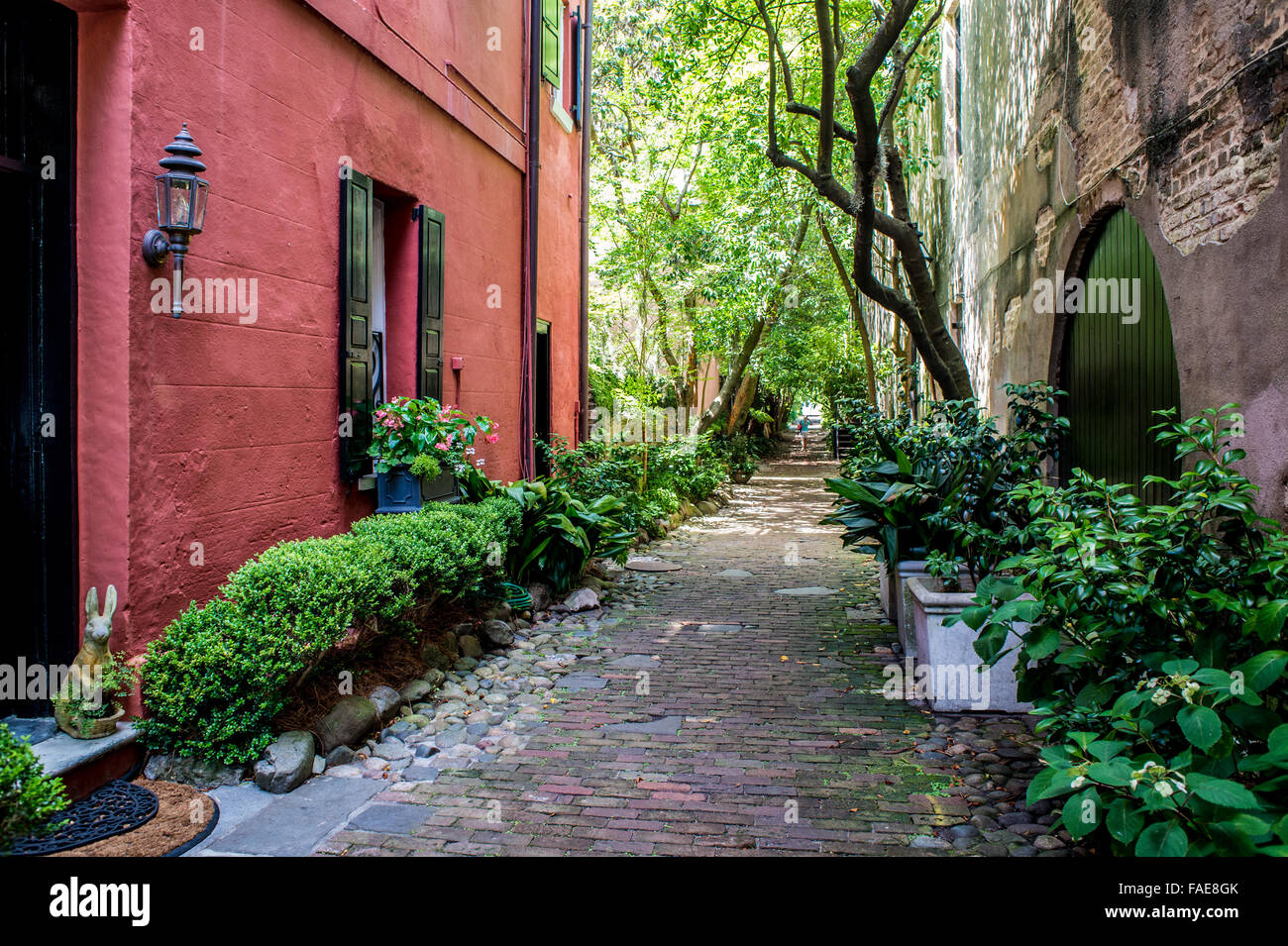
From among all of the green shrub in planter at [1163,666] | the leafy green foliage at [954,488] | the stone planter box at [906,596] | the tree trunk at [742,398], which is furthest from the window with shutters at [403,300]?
the tree trunk at [742,398]

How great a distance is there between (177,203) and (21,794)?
2585 mm

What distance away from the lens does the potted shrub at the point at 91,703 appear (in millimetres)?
3885

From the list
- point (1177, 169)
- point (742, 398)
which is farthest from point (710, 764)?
point (742, 398)

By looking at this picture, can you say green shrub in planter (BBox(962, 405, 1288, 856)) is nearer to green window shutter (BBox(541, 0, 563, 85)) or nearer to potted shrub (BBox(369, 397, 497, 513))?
potted shrub (BBox(369, 397, 497, 513))

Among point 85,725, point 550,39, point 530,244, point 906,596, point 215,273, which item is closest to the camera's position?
point 85,725

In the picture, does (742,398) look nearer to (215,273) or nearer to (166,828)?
(215,273)

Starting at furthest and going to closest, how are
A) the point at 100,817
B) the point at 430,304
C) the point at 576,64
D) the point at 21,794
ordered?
the point at 576,64
the point at 430,304
the point at 100,817
the point at 21,794

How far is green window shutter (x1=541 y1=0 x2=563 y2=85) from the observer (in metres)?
10.4

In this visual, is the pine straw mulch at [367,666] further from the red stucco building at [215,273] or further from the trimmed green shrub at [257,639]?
the red stucco building at [215,273]

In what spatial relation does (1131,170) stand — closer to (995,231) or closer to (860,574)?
(995,231)

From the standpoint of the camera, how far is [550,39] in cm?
1073

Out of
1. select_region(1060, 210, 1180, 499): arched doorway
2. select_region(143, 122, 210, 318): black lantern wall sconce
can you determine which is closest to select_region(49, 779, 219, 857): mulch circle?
select_region(143, 122, 210, 318): black lantern wall sconce

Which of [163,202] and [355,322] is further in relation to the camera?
[355,322]
